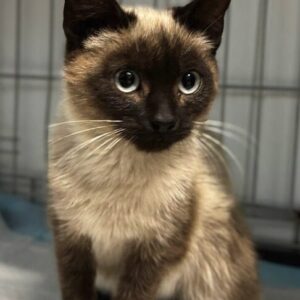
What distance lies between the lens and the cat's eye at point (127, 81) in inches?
32.6

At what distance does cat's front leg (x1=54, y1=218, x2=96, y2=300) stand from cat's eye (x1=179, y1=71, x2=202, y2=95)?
1.09 feet

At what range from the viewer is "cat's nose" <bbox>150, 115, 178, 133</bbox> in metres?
0.80

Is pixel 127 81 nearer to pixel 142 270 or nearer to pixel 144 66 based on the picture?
pixel 144 66

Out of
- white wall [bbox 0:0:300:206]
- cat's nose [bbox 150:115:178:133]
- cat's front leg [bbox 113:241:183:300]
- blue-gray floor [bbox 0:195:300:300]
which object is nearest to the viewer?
cat's nose [bbox 150:115:178:133]

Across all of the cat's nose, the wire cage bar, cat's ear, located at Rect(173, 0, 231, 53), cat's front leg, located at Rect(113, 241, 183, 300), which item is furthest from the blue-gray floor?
cat's ear, located at Rect(173, 0, 231, 53)

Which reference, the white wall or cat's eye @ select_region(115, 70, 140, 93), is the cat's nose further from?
the white wall

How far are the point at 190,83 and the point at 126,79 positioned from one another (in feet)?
0.37

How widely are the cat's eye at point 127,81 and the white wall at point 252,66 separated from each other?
760mm

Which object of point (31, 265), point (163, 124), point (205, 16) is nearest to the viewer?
point (163, 124)

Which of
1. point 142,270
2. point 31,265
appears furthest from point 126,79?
point 31,265

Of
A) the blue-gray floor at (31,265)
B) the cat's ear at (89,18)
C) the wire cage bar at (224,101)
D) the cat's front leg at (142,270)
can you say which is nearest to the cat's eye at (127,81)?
the cat's ear at (89,18)

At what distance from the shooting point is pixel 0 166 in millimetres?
2012

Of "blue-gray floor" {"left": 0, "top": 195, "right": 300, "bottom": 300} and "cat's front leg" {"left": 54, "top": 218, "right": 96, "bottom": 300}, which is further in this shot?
"blue-gray floor" {"left": 0, "top": 195, "right": 300, "bottom": 300}

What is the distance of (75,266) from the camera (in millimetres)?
977
